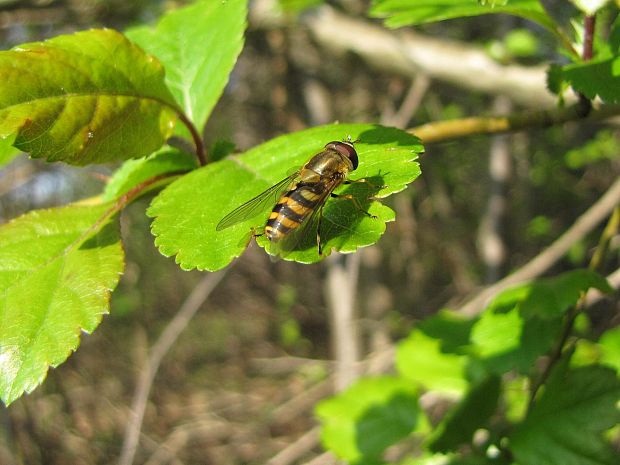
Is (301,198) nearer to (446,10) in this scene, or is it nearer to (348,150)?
(348,150)

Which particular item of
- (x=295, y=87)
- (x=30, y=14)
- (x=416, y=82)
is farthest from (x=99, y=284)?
(x=295, y=87)

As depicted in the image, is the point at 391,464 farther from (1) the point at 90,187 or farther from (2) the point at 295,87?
(1) the point at 90,187

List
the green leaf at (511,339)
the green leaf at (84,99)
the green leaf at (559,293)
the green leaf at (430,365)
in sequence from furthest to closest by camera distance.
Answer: the green leaf at (430,365) < the green leaf at (511,339) < the green leaf at (559,293) < the green leaf at (84,99)

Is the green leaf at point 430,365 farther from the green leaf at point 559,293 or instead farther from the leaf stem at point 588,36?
the leaf stem at point 588,36

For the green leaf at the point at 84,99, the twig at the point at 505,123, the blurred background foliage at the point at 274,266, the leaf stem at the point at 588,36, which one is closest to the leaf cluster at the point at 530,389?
the twig at the point at 505,123

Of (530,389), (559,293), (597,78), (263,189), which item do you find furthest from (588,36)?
(530,389)

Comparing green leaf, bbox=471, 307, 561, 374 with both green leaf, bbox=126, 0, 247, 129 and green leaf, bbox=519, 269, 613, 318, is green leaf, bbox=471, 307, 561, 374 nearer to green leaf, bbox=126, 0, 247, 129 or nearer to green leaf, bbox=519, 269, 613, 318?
green leaf, bbox=519, 269, 613, 318
